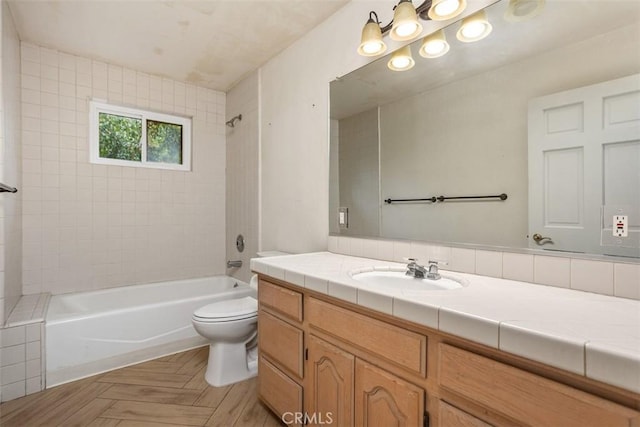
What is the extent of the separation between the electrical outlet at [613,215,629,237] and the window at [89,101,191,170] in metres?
3.28

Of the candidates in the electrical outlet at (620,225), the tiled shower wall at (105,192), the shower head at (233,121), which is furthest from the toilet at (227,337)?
the shower head at (233,121)

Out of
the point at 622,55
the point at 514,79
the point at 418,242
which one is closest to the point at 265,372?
the point at 418,242

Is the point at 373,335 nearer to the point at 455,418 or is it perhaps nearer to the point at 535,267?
the point at 455,418

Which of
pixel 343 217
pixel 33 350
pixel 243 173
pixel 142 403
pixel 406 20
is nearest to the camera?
pixel 406 20

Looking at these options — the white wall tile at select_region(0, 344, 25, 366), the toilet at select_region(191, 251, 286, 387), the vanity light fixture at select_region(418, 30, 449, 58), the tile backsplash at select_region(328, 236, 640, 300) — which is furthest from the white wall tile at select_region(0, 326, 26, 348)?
the vanity light fixture at select_region(418, 30, 449, 58)

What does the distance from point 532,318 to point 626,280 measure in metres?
0.46

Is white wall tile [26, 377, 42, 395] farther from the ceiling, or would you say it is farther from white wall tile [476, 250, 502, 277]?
white wall tile [476, 250, 502, 277]

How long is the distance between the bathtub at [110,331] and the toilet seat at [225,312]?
0.54m

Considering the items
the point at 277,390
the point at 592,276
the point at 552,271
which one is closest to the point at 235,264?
the point at 277,390

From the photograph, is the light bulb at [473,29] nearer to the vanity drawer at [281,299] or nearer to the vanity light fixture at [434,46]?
the vanity light fixture at [434,46]

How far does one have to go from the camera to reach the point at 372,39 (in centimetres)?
155

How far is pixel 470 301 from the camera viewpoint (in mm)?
860

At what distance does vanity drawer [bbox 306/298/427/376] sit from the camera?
878mm

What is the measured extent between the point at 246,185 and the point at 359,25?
1.75 metres
